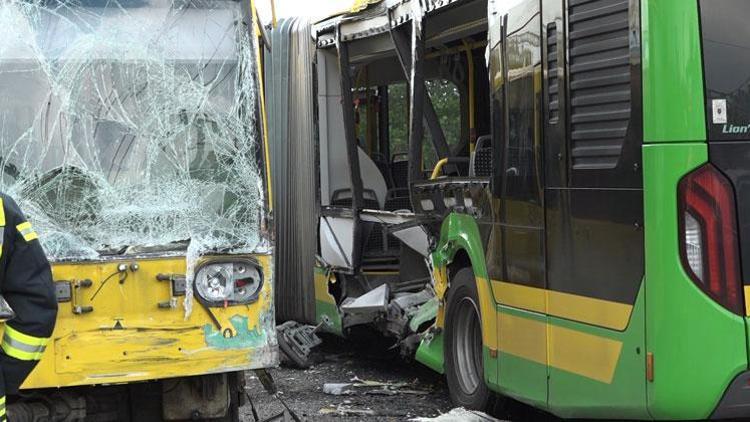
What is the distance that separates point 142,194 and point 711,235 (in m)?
2.93

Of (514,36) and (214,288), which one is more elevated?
(514,36)

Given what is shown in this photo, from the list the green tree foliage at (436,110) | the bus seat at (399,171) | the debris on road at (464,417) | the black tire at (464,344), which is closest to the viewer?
the debris on road at (464,417)

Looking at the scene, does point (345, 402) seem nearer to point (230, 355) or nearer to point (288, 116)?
point (230, 355)

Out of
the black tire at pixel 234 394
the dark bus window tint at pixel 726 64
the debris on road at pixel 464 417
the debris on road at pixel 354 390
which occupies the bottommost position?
the debris on road at pixel 354 390

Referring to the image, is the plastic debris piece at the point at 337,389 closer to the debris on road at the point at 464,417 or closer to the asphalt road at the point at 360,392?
the asphalt road at the point at 360,392

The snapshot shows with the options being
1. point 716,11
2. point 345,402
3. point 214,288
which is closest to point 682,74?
point 716,11

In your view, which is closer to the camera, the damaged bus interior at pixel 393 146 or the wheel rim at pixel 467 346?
the wheel rim at pixel 467 346

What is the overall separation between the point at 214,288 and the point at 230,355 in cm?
34

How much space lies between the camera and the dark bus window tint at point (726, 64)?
15.8 feet

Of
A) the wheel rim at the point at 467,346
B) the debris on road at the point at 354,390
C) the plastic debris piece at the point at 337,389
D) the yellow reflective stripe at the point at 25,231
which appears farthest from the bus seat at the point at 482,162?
the yellow reflective stripe at the point at 25,231

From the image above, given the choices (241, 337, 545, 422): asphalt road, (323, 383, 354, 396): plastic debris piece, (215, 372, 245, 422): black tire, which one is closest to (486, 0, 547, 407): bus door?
(241, 337, 545, 422): asphalt road

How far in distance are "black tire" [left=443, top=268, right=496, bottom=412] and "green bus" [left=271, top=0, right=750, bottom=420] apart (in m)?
0.01

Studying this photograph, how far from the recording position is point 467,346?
764cm

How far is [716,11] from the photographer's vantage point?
15.8ft
